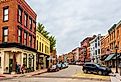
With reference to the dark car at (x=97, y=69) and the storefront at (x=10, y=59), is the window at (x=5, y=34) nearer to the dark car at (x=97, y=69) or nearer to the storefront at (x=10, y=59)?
the storefront at (x=10, y=59)

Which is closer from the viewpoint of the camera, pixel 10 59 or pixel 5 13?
pixel 10 59

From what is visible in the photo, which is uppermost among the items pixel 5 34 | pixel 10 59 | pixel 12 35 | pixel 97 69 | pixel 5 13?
pixel 5 13

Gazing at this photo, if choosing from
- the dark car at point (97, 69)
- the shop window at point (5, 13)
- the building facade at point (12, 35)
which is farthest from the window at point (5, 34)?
the dark car at point (97, 69)

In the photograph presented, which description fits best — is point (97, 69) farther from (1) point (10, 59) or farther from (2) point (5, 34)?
(2) point (5, 34)

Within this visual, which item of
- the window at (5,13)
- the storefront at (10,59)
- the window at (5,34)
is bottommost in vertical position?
the storefront at (10,59)

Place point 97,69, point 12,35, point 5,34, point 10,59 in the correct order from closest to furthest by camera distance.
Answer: point 12,35, point 10,59, point 5,34, point 97,69

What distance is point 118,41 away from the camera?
200ft

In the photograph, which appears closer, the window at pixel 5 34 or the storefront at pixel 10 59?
the storefront at pixel 10 59

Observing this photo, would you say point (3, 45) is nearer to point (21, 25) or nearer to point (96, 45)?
point (21, 25)

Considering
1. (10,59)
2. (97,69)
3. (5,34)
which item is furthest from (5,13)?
(97,69)

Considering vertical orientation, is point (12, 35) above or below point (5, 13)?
below

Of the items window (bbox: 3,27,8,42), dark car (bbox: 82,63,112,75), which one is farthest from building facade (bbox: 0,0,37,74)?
dark car (bbox: 82,63,112,75)

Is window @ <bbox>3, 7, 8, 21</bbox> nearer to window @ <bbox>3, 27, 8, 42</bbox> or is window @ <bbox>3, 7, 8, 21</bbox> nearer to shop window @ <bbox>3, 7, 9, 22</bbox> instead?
shop window @ <bbox>3, 7, 9, 22</bbox>

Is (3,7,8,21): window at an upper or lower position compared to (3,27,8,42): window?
upper
